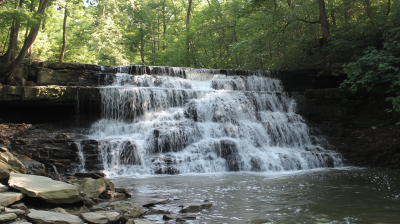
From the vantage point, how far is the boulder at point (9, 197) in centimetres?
331

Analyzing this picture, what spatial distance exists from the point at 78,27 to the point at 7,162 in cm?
1789

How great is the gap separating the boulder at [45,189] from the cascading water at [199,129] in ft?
12.8

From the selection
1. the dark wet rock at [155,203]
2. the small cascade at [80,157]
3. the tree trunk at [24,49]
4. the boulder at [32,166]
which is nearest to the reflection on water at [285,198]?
the dark wet rock at [155,203]

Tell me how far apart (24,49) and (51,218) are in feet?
32.4

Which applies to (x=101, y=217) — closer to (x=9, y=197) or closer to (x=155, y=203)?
(x=155, y=203)

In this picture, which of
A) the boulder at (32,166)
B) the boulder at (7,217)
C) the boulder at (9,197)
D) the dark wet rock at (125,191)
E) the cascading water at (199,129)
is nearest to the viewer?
the boulder at (7,217)

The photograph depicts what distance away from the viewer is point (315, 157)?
359 inches

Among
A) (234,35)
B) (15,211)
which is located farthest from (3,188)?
(234,35)

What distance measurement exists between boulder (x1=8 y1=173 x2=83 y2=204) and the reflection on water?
107 centimetres

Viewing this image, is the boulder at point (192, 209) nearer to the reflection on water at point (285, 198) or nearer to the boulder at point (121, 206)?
the reflection on water at point (285, 198)

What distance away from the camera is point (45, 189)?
3799 mm

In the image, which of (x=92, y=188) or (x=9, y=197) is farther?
(x=92, y=188)

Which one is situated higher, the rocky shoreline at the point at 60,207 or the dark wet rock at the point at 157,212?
the rocky shoreline at the point at 60,207

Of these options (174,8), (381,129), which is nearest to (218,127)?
(381,129)
